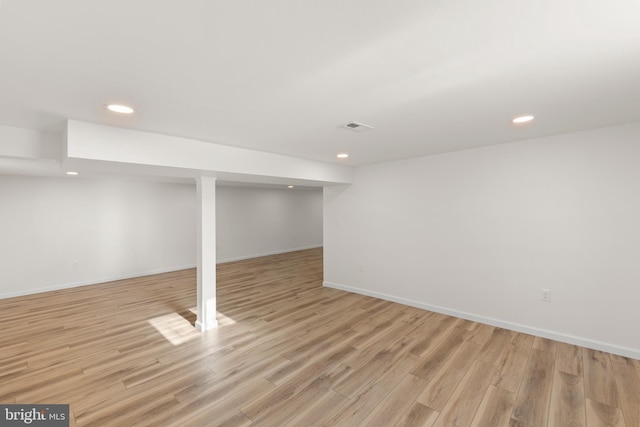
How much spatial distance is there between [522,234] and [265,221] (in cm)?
699

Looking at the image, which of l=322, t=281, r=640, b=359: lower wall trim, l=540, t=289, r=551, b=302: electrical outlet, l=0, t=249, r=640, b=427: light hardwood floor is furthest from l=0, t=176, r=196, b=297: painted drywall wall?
l=540, t=289, r=551, b=302: electrical outlet

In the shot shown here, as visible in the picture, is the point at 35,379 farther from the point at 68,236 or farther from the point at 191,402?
the point at 68,236

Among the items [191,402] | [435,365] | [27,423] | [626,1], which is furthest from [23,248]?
[626,1]

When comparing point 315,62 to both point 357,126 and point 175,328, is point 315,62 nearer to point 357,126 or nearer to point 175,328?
point 357,126

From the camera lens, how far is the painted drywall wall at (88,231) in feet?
15.6

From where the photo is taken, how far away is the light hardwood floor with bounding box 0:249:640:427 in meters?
2.00

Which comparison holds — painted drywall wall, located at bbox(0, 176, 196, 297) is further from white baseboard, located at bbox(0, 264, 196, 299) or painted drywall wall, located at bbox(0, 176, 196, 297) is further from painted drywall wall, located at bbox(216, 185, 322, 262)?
painted drywall wall, located at bbox(216, 185, 322, 262)

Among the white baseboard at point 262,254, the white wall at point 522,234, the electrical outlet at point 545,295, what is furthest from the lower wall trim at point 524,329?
the white baseboard at point 262,254

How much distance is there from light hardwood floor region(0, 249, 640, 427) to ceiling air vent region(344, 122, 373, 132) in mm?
2318

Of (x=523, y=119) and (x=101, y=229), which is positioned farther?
(x=101, y=229)

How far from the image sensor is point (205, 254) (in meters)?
3.50

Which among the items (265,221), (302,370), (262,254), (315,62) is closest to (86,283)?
(262,254)

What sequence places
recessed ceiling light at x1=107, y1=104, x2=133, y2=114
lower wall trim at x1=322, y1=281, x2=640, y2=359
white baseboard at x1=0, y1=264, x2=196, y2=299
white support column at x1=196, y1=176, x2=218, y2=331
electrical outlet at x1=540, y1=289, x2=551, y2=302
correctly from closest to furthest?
recessed ceiling light at x1=107, y1=104, x2=133, y2=114, lower wall trim at x1=322, y1=281, x2=640, y2=359, electrical outlet at x1=540, y1=289, x2=551, y2=302, white support column at x1=196, y1=176, x2=218, y2=331, white baseboard at x1=0, y1=264, x2=196, y2=299

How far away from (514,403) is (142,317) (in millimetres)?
4410
